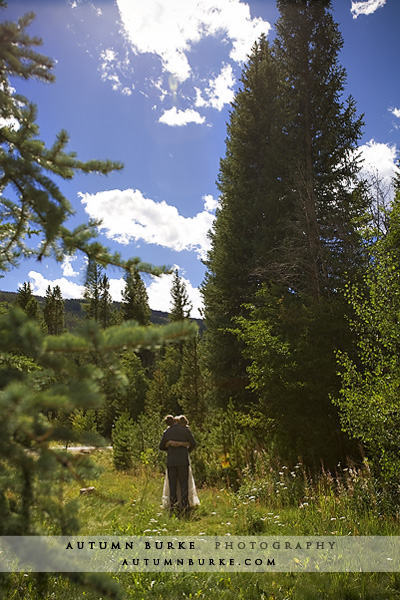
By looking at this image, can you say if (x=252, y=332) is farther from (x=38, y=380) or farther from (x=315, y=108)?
(x=315, y=108)

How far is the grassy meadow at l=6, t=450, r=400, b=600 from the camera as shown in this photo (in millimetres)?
3438

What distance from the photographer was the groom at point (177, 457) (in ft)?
22.5

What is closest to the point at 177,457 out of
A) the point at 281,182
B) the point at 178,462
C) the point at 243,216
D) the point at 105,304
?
the point at 178,462

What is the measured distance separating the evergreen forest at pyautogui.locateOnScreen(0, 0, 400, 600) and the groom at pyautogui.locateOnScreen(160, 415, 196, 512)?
133 centimetres

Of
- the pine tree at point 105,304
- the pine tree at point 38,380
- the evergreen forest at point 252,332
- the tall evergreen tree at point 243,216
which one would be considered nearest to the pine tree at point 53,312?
the pine tree at point 105,304

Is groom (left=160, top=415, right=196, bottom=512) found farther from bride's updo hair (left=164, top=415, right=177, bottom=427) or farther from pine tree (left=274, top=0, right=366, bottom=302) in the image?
pine tree (left=274, top=0, right=366, bottom=302)

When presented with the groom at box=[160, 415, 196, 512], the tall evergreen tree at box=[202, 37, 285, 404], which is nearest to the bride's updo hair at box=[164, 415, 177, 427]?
the groom at box=[160, 415, 196, 512]

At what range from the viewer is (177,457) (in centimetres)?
688

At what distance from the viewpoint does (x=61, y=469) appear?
1.47 m

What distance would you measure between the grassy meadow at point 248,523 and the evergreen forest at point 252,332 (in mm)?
83

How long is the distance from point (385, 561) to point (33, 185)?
4921 millimetres

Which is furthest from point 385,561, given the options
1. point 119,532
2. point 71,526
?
point 71,526

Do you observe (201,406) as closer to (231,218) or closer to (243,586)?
(231,218)

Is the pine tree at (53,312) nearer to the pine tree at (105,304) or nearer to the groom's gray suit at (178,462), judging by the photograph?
the pine tree at (105,304)
